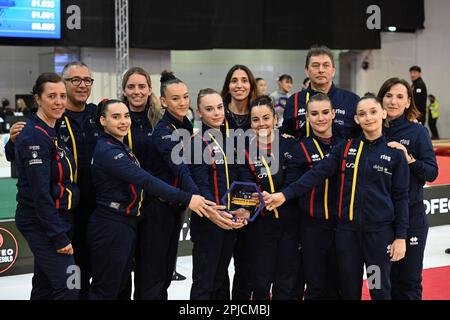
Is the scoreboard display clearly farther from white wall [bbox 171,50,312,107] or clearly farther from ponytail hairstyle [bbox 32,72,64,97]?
ponytail hairstyle [bbox 32,72,64,97]

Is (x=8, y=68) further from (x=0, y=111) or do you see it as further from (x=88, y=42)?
(x=88, y=42)

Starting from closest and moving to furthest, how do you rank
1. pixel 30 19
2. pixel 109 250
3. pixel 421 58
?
pixel 109 250 → pixel 30 19 → pixel 421 58

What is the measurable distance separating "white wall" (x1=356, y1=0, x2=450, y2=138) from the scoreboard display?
9.46 metres

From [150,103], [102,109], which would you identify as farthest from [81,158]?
[150,103]

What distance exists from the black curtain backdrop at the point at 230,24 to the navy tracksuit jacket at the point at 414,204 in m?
10.1

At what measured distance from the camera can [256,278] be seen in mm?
3979

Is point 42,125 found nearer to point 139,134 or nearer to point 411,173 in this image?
point 139,134

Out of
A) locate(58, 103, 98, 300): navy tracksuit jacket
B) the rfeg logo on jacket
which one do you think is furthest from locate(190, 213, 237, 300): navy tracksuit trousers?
the rfeg logo on jacket

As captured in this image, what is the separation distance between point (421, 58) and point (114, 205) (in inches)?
660

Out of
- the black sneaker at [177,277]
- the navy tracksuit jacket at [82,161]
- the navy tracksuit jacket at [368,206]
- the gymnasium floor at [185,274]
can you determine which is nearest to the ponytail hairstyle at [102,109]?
the navy tracksuit jacket at [82,161]

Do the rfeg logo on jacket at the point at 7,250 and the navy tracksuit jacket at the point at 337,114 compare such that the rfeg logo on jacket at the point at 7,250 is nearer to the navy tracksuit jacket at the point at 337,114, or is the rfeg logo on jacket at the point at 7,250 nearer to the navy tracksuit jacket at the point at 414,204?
the navy tracksuit jacket at the point at 337,114

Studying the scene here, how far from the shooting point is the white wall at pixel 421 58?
18.4 meters

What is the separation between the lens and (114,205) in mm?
3648
